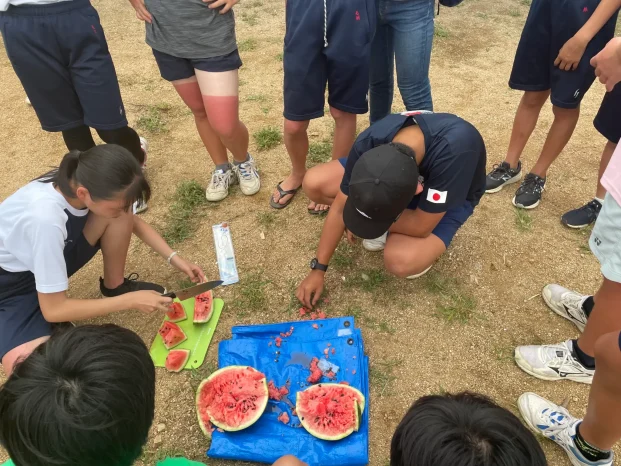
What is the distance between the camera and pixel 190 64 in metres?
3.65

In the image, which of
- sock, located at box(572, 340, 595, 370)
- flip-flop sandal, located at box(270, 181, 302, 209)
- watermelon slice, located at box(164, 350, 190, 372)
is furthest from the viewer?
flip-flop sandal, located at box(270, 181, 302, 209)

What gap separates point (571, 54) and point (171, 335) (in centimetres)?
335

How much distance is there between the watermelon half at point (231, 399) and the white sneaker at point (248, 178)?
184 centimetres

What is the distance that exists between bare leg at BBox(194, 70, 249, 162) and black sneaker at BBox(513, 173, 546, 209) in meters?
2.46

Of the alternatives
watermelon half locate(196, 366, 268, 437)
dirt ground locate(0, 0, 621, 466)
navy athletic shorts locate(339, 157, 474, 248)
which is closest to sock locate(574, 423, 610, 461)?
dirt ground locate(0, 0, 621, 466)

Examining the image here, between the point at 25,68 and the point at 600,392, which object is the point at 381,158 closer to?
the point at 600,392

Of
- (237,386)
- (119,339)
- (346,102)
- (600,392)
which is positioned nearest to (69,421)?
(119,339)

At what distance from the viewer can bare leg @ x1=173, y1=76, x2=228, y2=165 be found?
147 inches

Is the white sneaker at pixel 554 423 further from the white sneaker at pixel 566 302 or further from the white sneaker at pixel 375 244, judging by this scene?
the white sneaker at pixel 375 244

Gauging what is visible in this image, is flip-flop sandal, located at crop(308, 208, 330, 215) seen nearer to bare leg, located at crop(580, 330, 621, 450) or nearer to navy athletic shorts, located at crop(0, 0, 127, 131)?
navy athletic shorts, located at crop(0, 0, 127, 131)

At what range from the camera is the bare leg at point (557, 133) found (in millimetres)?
3707

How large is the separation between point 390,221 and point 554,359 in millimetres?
1325

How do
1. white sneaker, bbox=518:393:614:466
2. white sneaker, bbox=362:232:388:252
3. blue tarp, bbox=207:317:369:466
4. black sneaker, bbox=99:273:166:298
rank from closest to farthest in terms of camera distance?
1. white sneaker, bbox=518:393:614:466
2. blue tarp, bbox=207:317:369:466
3. black sneaker, bbox=99:273:166:298
4. white sneaker, bbox=362:232:388:252

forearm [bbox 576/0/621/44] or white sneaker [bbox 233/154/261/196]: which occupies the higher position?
forearm [bbox 576/0/621/44]
